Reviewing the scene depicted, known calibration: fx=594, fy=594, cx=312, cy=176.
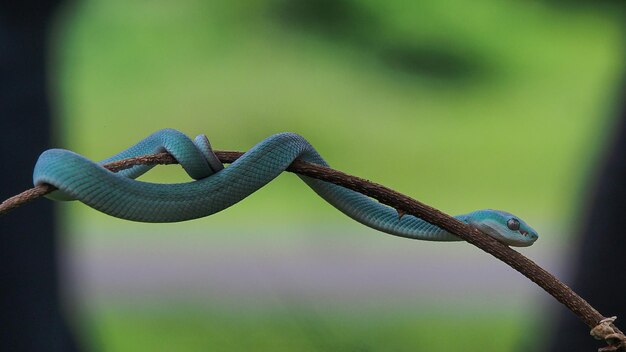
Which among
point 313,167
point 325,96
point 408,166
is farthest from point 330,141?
point 313,167

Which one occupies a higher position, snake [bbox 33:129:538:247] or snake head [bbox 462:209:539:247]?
snake [bbox 33:129:538:247]

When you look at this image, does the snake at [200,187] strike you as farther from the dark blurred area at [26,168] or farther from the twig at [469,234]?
the dark blurred area at [26,168]

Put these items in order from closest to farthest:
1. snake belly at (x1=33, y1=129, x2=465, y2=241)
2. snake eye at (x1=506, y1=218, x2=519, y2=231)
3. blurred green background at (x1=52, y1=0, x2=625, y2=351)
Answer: snake belly at (x1=33, y1=129, x2=465, y2=241) → snake eye at (x1=506, y1=218, x2=519, y2=231) → blurred green background at (x1=52, y1=0, x2=625, y2=351)

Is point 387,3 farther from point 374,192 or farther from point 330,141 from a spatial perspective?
point 374,192

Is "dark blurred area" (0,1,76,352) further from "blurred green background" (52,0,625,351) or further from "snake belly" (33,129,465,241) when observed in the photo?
"snake belly" (33,129,465,241)

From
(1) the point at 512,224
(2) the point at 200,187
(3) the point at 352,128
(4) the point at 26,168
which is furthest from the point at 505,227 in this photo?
(4) the point at 26,168

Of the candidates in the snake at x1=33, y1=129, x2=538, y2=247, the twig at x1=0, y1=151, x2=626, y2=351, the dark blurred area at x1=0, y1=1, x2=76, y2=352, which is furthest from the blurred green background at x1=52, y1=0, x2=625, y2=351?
the twig at x1=0, y1=151, x2=626, y2=351
